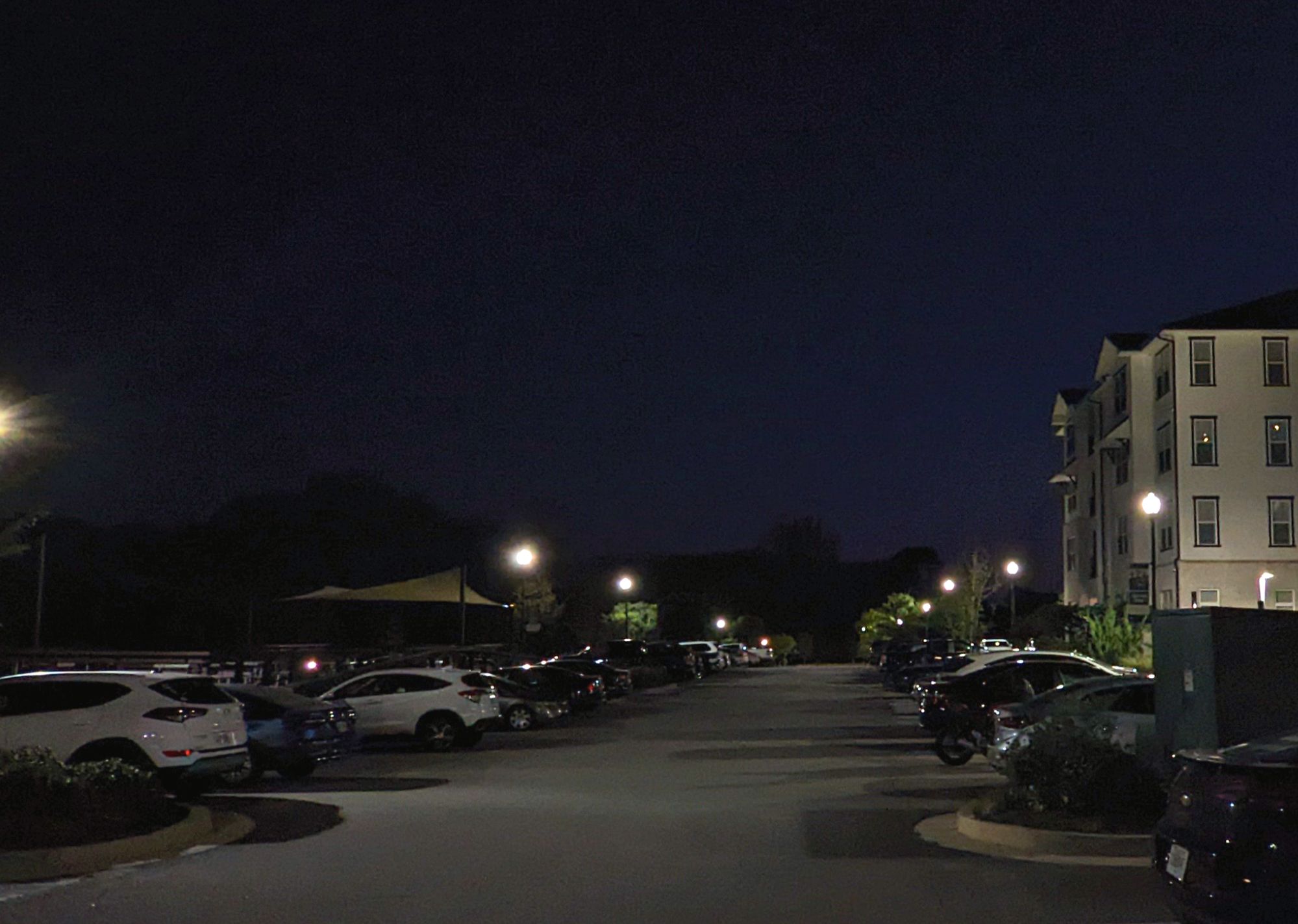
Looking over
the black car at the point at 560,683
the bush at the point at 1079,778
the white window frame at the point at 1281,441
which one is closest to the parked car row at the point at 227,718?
the black car at the point at 560,683

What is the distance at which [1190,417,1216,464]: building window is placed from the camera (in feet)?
159

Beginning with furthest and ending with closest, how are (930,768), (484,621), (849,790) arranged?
(484,621) → (930,768) → (849,790)

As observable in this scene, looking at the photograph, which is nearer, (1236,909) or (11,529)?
(1236,909)

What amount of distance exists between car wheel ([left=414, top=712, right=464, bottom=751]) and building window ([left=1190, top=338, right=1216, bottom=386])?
31062 millimetres

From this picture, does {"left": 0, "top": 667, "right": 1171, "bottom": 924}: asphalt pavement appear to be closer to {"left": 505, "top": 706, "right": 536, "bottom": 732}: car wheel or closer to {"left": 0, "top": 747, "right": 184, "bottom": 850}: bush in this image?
{"left": 0, "top": 747, "right": 184, "bottom": 850}: bush

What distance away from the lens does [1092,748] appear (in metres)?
13.8

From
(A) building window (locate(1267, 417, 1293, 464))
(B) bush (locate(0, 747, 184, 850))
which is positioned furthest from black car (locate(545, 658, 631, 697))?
(B) bush (locate(0, 747, 184, 850))

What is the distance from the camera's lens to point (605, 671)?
42.9 metres

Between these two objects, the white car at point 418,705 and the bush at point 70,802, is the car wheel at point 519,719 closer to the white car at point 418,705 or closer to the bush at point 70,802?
the white car at point 418,705

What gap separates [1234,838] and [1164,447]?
148 feet

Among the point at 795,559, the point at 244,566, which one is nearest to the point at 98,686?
the point at 244,566

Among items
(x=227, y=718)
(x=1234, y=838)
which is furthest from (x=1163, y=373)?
(x=1234, y=838)

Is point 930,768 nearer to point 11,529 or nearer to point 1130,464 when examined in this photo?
point 11,529

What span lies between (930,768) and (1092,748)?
8.20 meters
